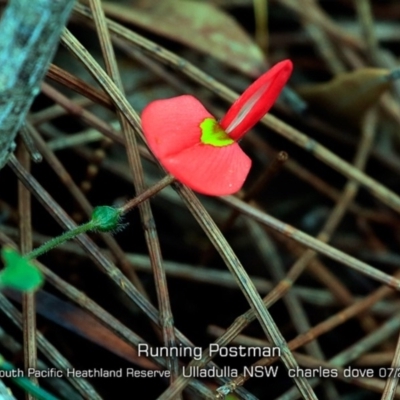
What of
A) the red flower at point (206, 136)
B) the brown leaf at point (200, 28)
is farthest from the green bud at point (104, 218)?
the brown leaf at point (200, 28)

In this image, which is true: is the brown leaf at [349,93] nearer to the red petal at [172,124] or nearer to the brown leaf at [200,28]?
the brown leaf at [200,28]

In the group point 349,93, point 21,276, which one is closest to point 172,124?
point 21,276

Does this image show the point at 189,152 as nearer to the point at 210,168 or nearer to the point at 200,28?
the point at 210,168

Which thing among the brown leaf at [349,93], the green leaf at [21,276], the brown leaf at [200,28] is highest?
the brown leaf at [200,28]

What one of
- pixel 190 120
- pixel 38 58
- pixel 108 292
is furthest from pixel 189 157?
pixel 108 292

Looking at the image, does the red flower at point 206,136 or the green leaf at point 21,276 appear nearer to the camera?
the green leaf at point 21,276
